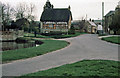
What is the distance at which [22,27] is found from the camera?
1784 inches

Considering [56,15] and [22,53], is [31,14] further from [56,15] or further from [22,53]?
[22,53]

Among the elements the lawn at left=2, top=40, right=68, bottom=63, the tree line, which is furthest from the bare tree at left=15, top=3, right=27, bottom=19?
the lawn at left=2, top=40, right=68, bottom=63

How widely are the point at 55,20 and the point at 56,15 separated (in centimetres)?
174

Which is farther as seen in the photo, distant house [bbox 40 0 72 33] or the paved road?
distant house [bbox 40 0 72 33]

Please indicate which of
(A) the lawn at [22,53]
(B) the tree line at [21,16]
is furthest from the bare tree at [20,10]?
(A) the lawn at [22,53]

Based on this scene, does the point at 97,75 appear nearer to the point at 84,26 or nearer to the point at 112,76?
the point at 112,76

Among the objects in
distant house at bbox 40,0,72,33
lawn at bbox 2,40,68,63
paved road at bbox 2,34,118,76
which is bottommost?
paved road at bbox 2,34,118,76

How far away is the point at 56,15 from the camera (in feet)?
150

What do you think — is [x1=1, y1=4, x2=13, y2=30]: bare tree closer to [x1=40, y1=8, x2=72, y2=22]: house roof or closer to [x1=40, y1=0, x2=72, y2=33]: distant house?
[x1=40, y1=8, x2=72, y2=22]: house roof

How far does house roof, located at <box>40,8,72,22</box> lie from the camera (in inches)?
1778

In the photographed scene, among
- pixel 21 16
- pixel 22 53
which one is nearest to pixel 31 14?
pixel 21 16

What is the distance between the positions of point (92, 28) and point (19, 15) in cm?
3055

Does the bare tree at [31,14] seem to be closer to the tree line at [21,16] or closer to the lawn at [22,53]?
the tree line at [21,16]

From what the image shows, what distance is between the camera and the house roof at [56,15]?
4516 cm
